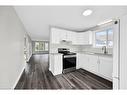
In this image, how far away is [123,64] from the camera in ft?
2.94

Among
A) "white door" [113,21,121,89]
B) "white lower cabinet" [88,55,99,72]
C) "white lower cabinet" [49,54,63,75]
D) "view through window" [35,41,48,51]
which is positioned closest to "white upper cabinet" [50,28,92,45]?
"white lower cabinet" [49,54,63,75]

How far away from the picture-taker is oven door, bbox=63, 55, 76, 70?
345 centimetres

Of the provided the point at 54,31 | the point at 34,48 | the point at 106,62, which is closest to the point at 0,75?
the point at 54,31

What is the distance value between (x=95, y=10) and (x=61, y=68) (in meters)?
2.62

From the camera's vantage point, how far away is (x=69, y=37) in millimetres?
4043

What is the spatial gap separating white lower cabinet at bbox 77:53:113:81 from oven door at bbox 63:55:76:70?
1.21 ft

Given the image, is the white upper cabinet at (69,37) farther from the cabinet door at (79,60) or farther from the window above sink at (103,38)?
the cabinet door at (79,60)

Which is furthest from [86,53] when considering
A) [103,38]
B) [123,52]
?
[123,52]

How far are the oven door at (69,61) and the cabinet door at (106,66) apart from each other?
1.27m

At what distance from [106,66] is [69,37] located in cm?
220

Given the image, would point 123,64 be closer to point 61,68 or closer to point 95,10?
point 95,10

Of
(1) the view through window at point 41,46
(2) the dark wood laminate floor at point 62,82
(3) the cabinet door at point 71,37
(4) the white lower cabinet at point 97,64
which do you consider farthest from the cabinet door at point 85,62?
(1) the view through window at point 41,46

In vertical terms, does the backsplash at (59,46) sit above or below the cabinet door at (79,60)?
above

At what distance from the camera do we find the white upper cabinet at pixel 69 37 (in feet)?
11.5
